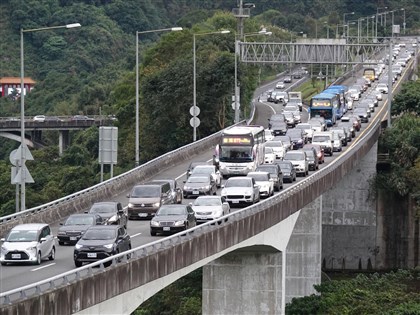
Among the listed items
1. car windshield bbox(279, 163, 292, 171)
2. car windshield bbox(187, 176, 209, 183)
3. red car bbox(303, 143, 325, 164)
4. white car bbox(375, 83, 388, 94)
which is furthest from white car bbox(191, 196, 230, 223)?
white car bbox(375, 83, 388, 94)

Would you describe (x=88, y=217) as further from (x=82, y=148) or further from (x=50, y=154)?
(x=50, y=154)

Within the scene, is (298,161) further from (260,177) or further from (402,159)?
(402,159)

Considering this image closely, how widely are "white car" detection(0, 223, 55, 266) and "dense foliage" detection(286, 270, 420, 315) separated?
1253 inches

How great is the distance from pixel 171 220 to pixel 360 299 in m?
29.1

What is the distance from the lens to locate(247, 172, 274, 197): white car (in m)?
64.3

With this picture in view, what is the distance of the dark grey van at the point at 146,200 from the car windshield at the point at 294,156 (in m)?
16.9

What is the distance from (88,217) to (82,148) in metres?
84.2

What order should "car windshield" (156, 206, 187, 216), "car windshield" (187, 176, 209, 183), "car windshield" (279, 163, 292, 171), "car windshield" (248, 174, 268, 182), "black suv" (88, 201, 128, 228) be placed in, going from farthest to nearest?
1. "car windshield" (279, 163, 292, 171)
2. "car windshield" (187, 176, 209, 183)
3. "car windshield" (248, 174, 268, 182)
4. "black suv" (88, 201, 128, 228)
5. "car windshield" (156, 206, 187, 216)

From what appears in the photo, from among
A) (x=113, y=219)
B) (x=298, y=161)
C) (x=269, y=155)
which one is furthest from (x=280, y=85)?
(x=113, y=219)

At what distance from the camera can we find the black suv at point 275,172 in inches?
2662

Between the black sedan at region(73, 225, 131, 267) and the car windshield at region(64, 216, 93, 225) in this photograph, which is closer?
the black sedan at region(73, 225, 131, 267)

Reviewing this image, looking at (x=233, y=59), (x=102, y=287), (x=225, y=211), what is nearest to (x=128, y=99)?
(x=233, y=59)

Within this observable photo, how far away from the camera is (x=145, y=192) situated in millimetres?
58719

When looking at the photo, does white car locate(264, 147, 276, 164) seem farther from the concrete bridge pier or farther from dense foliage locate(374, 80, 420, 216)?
dense foliage locate(374, 80, 420, 216)
